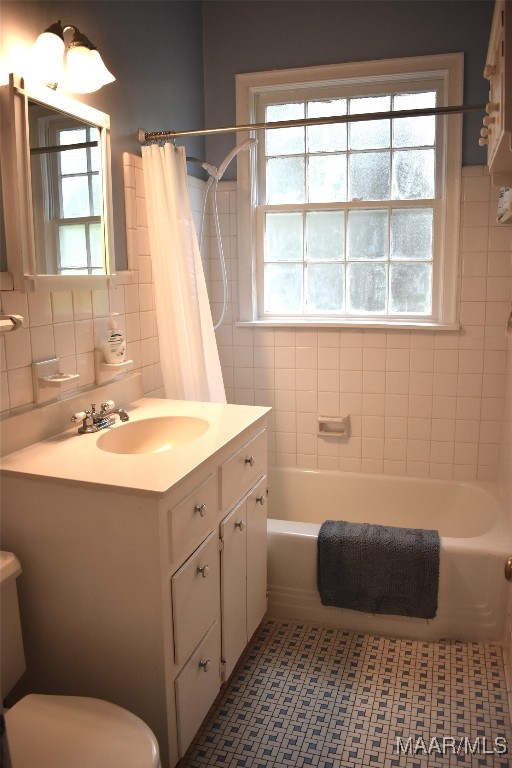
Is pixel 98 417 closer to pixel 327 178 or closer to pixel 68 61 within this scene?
pixel 68 61

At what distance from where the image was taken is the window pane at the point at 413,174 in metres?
3.06

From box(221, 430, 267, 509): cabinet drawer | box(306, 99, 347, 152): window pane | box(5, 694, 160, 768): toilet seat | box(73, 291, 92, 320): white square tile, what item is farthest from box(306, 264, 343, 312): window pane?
box(5, 694, 160, 768): toilet seat

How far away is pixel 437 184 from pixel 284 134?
32.1 inches

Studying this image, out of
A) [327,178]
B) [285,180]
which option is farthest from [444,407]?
[285,180]

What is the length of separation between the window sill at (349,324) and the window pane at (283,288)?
0.24 ft

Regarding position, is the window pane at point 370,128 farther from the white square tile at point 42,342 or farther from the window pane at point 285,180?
the white square tile at point 42,342

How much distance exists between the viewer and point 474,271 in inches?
117

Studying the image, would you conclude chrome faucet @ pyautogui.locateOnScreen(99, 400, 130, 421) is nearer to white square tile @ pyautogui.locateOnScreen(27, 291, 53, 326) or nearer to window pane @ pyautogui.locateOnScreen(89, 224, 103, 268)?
white square tile @ pyautogui.locateOnScreen(27, 291, 53, 326)

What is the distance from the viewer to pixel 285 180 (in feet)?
10.8

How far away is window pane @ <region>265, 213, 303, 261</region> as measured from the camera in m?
3.29

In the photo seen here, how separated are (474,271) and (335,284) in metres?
0.68

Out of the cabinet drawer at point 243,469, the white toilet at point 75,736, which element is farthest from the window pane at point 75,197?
the white toilet at point 75,736

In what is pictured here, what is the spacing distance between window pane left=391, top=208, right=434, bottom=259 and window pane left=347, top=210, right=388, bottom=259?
48 mm

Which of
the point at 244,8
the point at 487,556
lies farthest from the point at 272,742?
the point at 244,8
